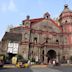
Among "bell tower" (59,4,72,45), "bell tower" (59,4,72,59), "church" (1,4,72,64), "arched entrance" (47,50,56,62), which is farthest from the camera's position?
"bell tower" (59,4,72,45)

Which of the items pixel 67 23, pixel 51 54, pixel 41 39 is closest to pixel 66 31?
A: pixel 67 23

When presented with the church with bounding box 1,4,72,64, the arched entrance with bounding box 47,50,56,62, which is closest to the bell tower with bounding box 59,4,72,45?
the church with bounding box 1,4,72,64

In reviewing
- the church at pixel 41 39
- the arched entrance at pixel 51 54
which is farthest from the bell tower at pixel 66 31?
the arched entrance at pixel 51 54

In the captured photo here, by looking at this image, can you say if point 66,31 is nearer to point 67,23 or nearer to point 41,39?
point 67,23

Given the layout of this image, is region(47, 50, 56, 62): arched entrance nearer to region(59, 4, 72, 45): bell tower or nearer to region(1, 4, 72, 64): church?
region(1, 4, 72, 64): church

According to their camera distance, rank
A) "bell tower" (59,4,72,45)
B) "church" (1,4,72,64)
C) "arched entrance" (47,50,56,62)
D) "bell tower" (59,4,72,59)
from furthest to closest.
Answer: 1. "bell tower" (59,4,72,45)
2. "bell tower" (59,4,72,59)
3. "arched entrance" (47,50,56,62)
4. "church" (1,4,72,64)

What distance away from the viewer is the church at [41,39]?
49.7 metres

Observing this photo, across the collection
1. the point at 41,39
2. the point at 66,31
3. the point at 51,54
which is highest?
the point at 66,31

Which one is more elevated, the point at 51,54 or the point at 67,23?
the point at 67,23

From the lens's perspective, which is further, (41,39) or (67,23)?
(67,23)

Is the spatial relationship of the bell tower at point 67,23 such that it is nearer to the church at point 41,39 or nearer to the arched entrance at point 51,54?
the church at point 41,39

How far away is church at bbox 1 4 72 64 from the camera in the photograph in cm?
4970

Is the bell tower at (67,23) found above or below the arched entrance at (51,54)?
above

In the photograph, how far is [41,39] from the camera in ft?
175
